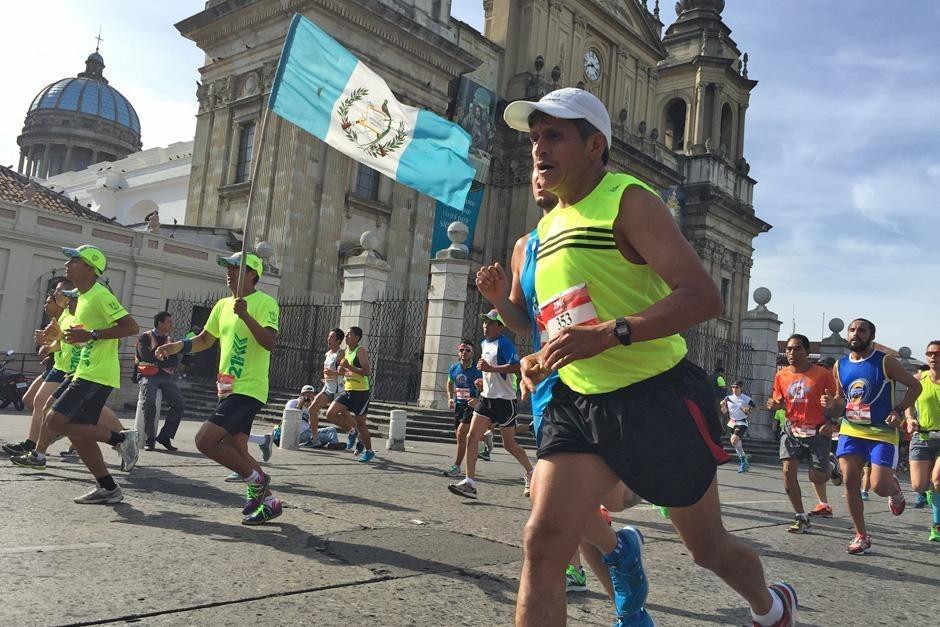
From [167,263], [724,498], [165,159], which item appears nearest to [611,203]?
[724,498]

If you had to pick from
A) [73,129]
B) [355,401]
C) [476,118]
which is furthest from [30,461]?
[73,129]

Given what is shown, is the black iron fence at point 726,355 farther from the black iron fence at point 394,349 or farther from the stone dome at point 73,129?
the stone dome at point 73,129

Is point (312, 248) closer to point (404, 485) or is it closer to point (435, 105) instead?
point (435, 105)

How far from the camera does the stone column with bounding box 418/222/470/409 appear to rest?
17.1m

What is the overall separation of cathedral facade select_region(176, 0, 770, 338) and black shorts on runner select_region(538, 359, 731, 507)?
512 inches

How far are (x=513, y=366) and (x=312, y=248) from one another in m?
17.6

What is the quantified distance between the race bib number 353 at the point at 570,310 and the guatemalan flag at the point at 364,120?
5.05 m

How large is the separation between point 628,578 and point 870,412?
4.45 m

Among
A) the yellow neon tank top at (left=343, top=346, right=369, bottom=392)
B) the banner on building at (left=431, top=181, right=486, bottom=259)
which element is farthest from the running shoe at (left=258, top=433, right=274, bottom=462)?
the banner on building at (left=431, top=181, right=486, bottom=259)

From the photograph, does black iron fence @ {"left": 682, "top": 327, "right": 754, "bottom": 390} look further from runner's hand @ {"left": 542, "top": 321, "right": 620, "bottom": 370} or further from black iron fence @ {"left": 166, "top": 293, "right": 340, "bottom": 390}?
runner's hand @ {"left": 542, "top": 321, "right": 620, "bottom": 370}

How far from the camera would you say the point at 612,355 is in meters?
2.68

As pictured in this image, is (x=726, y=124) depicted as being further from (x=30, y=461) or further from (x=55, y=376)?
(x=30, y=461)

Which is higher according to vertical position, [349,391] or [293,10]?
[293,10]

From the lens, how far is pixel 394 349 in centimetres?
2147
